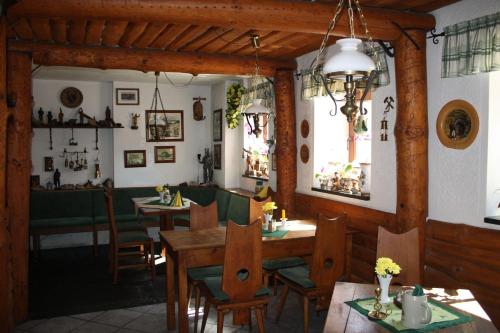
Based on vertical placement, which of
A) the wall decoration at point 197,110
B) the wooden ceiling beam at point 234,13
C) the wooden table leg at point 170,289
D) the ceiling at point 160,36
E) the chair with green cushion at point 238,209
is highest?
the ceiling at point 160,36

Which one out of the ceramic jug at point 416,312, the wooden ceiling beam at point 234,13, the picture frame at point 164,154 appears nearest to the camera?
the ceramic jug at point 416,312

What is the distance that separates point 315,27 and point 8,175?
2.98 meters

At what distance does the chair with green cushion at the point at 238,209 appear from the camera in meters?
5.92

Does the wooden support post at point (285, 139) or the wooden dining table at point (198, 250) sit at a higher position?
the wooden support post at point (285, 139)

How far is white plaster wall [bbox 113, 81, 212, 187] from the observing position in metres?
7.55

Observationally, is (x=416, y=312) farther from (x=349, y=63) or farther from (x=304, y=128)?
(x=304, y=128)

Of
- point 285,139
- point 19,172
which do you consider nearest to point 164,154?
point 285,139

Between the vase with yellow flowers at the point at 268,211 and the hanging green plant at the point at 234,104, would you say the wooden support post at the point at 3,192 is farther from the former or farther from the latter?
the hanging green plant at the point at 234,104

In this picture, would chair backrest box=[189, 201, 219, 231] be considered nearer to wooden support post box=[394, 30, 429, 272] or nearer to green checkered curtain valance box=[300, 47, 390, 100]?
green checkered curtain valance box=[300, 47, 390, 100]

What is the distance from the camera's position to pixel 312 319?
4027 millimetres

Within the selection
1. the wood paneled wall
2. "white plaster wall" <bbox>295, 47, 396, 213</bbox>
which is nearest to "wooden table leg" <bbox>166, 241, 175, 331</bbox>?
the wood paneled wall

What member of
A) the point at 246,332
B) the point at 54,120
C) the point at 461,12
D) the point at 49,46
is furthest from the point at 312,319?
Answer: the point at 54,120

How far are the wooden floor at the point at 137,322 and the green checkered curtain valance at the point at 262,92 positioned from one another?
2.49 meters

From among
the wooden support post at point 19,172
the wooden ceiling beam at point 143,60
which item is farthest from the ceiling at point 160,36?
the wooden support post at point 19,172
